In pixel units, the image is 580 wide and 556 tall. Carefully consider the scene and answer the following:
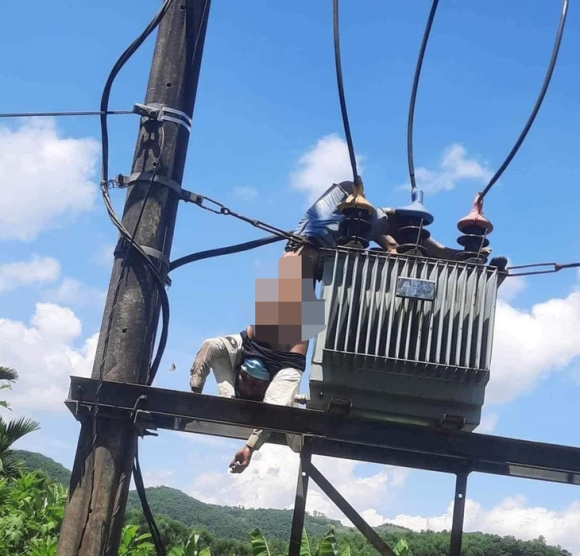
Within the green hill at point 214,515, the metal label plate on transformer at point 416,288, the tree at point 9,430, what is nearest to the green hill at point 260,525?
A: the green hill at point 214,515

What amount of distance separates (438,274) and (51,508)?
1111cm

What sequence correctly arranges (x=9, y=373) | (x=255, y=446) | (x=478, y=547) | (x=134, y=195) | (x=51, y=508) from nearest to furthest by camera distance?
(x=255, y=446) → (x=134, y=195) → (x=51, y=508) → (x=9, y=373) → (x=478, y=547)

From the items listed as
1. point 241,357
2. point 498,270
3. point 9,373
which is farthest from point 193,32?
point 9,373

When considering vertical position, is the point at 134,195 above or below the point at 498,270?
above

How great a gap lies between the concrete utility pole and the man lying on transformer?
415 mm

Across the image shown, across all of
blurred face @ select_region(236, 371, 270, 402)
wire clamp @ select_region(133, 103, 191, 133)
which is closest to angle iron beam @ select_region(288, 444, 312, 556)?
blurred face @ select_region(236, 371, 270, 402)

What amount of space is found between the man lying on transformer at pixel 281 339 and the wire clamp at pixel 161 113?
3.02 ft

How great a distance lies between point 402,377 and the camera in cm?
355

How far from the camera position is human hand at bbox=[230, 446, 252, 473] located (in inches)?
148

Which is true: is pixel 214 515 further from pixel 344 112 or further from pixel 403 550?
pixel 344 112

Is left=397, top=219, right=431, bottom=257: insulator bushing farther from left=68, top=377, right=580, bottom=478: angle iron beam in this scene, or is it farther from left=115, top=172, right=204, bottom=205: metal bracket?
Result: left=115, top=172, right=204, bottom=205: metal bracket

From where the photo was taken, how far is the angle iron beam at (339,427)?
3641mm

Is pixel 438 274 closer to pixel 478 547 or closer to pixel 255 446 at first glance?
pixel 255 446

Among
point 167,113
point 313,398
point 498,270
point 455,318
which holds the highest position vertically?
point 167,113
